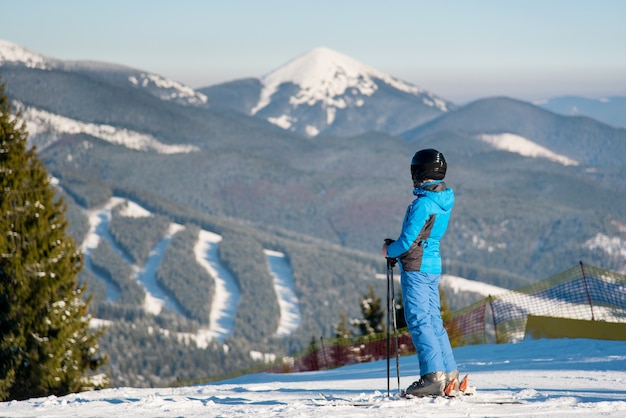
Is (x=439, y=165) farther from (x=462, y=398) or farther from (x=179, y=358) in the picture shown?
(x=179, y=358)

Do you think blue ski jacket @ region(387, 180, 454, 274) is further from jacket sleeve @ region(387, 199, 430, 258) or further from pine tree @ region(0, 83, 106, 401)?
pine tree @ region(0, 83, 106, 401)

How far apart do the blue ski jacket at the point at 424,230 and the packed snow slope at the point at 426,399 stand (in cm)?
133

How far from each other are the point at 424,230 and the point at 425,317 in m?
0.82

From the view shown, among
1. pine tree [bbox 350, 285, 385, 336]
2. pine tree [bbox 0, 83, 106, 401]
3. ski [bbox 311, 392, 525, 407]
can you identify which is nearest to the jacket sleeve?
ski [bbox 311, 392, 525, 407]

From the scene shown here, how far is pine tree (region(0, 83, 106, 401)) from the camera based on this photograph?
61.2 ft

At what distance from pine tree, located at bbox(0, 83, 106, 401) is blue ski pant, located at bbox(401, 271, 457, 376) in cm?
1262

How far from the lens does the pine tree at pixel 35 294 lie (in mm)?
18641

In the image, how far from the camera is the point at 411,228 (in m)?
7.89

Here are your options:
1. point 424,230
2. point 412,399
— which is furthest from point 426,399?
point 424,230

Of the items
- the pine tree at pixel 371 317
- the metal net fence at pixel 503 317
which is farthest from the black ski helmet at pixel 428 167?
the pine tree at pixel 371 317

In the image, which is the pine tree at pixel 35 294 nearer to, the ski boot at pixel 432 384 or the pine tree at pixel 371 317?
the ski boot at pixel 432 384

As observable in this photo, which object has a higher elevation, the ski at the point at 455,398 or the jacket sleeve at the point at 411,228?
the jacket sleeve at the point at 411,228

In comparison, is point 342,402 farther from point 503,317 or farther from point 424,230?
Answer: point 503,317

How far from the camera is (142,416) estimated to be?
335 inches
